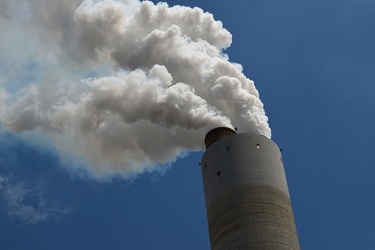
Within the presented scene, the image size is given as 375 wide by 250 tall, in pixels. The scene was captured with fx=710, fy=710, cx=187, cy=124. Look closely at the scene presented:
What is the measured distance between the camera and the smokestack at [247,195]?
37.7 meters

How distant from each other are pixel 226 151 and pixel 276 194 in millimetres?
3874

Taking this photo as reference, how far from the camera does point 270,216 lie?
126ft

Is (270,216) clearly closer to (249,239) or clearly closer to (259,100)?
(249,239)

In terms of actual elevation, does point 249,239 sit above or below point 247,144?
below

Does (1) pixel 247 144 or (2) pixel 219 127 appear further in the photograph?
(2) pixel 219 127

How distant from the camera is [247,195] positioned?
39312 mm

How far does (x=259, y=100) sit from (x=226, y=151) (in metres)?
9.43

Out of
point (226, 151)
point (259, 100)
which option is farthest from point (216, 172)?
point (259, 100)

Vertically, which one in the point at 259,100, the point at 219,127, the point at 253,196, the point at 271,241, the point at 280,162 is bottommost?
the point at 271,241

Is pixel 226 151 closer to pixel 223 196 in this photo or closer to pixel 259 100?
pixel 223 196

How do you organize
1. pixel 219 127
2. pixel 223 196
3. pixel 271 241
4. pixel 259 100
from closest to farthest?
pixel 271 241 → pixel 223 196 → pixel 219 127 → pixel 259 100

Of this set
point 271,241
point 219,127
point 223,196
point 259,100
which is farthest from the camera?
point 259,100

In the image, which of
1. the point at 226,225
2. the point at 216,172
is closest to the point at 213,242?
the point at 226,225

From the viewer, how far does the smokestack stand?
3769 centimetres
